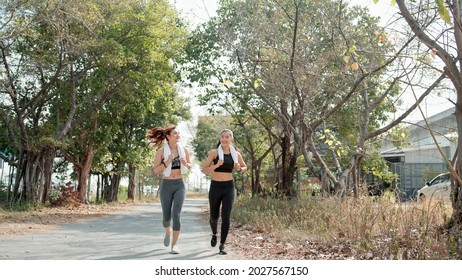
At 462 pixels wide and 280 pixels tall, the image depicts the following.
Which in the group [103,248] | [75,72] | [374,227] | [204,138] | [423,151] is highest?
[75,72]

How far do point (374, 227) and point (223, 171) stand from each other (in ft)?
8.81

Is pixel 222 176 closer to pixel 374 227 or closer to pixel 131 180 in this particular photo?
pixel 374 227

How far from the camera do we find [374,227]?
7816 mm

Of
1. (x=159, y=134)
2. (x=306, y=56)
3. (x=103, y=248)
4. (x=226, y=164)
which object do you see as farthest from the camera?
(x=306, y=56)

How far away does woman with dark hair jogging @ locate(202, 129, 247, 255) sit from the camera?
21.2 feet

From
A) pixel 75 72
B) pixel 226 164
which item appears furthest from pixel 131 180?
pixel 226 164

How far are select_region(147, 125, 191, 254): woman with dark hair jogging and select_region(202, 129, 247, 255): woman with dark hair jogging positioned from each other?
33 cm

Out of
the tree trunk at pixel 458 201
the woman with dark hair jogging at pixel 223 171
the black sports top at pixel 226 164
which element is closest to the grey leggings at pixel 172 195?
the woman with dark hair jogging at pixel 223 171

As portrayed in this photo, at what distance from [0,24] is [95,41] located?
10.00 ft

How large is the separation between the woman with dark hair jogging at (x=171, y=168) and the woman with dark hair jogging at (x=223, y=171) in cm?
33

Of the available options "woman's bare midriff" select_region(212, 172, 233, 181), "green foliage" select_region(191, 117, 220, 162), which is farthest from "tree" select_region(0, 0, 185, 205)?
"woman's bare midriff" select_region(212, 172, 233, 181)

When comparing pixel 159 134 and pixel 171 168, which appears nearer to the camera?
pixel 171 168

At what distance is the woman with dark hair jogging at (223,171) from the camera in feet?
21.2
